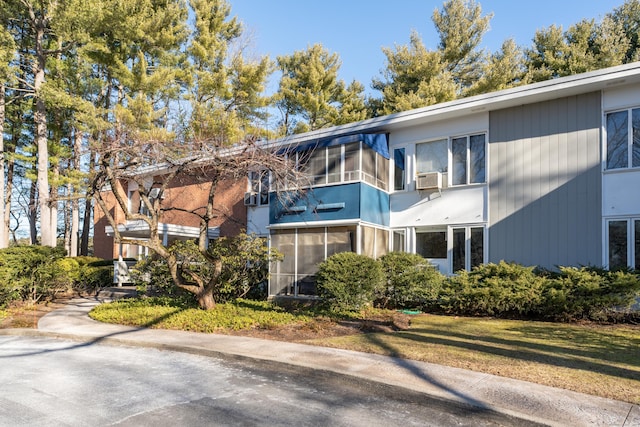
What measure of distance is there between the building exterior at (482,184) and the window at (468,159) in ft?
0.12

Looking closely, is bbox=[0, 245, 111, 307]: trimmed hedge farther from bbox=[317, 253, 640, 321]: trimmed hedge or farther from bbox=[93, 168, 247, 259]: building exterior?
bbox=[317, 253, 640, 321]: trimmed hedge

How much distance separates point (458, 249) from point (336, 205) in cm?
426

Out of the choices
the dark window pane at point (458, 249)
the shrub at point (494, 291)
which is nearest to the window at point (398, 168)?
the dark window pane at point (458, 249)

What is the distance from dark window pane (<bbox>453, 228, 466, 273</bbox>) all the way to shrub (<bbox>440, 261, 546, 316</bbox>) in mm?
1874

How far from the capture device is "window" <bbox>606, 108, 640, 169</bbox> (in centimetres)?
1201

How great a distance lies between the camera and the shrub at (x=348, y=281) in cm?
1188

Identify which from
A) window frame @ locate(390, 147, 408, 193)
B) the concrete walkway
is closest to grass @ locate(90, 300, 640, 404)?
the concrete walkway

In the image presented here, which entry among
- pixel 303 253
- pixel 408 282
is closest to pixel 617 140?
pixel 408 282

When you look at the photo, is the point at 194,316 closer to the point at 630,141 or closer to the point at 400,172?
the point at 400,172

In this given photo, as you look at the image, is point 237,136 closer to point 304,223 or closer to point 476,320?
point 304,223

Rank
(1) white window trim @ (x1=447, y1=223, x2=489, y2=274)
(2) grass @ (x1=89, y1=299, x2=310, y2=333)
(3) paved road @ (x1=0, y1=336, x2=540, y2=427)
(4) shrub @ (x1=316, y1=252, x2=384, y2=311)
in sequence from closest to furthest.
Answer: (3) paved road @ (x1=0, y1=336, x2=540, y2=427) → (2) grass @ (x1=89, y1=299, x2=310, y2=333) → (4) shrub @ (x1=316, y1=252, x2=384, y2=311) → (1) white window trim @ (x1=447, y1=223, x2=489, y2=274)

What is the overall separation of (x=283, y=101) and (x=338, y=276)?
74.3 feet

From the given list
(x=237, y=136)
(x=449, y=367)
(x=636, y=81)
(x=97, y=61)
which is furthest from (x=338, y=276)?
(x=97, y=61)

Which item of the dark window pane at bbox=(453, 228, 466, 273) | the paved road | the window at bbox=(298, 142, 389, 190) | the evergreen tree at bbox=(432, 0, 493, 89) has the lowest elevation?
the paved road
